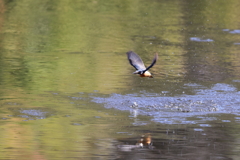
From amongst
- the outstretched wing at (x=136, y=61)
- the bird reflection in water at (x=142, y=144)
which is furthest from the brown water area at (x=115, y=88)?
the outstretched wing at (x=136, y=61)

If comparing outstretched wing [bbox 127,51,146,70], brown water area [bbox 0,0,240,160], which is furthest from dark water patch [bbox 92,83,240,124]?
outstretched wing [bbox 127,51,146,70]

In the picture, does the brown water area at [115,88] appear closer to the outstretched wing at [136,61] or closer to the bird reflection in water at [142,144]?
the bird reflection in water at [142,144]

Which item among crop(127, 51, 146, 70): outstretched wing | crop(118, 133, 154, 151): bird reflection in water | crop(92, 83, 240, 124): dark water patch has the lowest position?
crop(92, 83, 240, 124): dark water patch

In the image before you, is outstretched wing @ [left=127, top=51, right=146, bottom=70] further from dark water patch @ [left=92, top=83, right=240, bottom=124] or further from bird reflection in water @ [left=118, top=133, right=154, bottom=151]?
bird reflection in water @ [left=118, top=133, right=154, bottom=151]

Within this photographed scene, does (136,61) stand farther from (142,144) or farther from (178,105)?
(142,144)

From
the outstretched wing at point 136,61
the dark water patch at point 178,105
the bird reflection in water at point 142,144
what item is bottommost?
the dark water patch at point 178,105

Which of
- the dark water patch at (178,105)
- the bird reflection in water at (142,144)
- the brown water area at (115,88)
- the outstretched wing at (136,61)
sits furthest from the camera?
the dark water patch at (178,105)

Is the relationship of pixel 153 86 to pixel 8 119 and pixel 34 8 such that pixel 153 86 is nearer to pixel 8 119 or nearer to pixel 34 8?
pixel 8 119

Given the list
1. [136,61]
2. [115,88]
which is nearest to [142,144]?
[136,61]

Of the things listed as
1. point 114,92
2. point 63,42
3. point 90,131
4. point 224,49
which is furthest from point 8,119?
point 224,49

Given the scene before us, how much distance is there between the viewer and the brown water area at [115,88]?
5703 mm

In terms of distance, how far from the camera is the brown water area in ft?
18.7

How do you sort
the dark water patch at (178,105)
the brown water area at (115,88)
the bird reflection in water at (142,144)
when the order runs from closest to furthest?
the bird reflection in water at (142,144), the brown water area at (115,88), the dark water patch at (178,105)

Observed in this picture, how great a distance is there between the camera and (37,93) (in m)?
7.87
